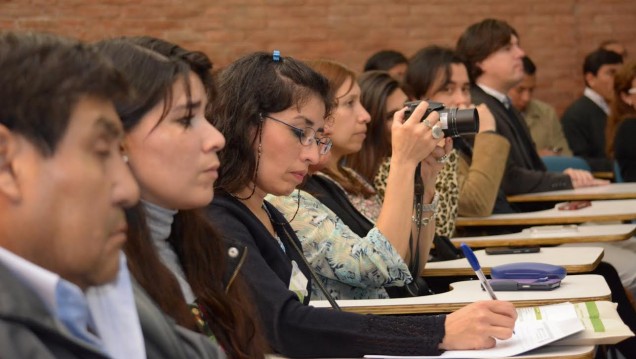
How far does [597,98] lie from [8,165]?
21.8 feet

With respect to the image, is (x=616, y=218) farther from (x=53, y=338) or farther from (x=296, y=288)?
(x=53, y=338)

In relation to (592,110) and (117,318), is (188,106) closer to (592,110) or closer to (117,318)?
(117,318)

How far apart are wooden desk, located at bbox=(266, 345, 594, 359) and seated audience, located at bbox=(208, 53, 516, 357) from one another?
0.23 ft

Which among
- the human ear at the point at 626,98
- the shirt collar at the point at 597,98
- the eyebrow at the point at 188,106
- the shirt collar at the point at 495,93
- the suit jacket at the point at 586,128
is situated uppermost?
the eyebrow at the point at 188,106

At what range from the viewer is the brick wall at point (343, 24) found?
22.3 ft

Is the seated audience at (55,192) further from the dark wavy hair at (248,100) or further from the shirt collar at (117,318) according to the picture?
the dark wavy hair at (248,100)

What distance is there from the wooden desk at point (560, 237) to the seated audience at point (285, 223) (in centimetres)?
120

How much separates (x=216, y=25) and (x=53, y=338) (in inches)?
234

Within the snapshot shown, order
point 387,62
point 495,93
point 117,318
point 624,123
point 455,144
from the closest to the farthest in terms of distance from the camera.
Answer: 1. point 117,318
2. point 455,144
3. point 495,93
4. point 624,123
5. point 387,62

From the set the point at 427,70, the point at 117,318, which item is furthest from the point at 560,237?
the point at 117,318

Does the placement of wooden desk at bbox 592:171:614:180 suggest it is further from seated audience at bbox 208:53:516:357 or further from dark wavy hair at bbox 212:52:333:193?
dark wavy hair at bbox 212:52:333:193

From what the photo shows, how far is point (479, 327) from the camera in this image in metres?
2.06

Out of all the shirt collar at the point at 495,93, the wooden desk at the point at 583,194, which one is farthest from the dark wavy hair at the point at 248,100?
the shirt collar at the point at 495,93

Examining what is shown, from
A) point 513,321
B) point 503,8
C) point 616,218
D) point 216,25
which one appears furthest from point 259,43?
point 513,321
